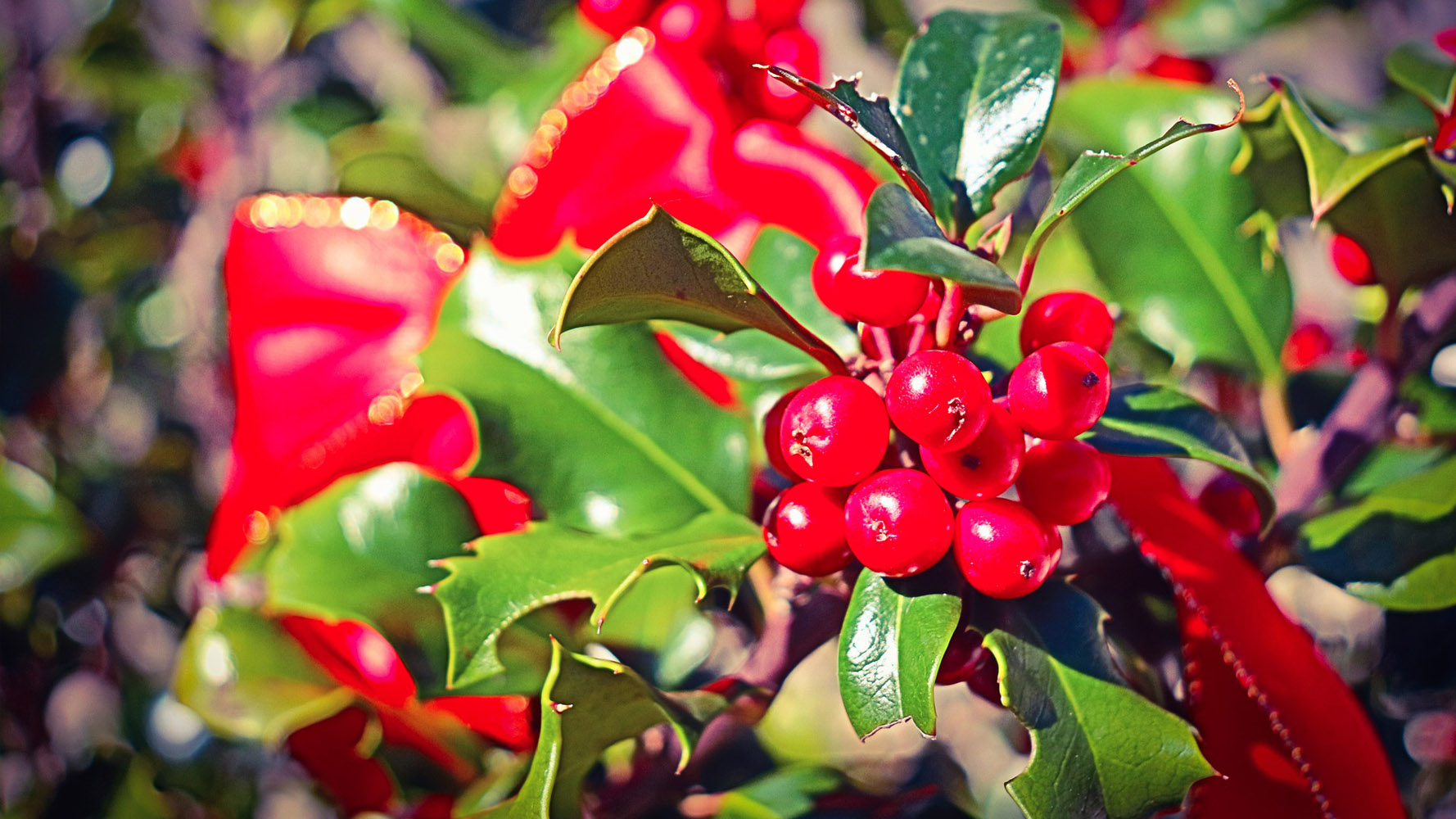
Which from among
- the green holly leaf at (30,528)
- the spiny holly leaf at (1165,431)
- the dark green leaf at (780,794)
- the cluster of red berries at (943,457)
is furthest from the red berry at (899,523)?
A: the green holly leaf at (30,528)

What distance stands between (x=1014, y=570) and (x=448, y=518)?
1.14ft

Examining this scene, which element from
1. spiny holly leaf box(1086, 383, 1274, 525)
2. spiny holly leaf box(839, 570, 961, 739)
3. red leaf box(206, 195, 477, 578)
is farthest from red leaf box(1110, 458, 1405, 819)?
red leaf box(206, 195, 477, 578)

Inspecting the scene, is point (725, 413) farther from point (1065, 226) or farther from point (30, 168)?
point (30, 168)

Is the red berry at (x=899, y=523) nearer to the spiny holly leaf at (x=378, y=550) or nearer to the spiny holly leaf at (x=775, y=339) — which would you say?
the spiny holly leaf at (x=775, y=339)

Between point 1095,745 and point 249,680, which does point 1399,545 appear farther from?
point 249,680

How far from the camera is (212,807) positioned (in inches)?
36.3

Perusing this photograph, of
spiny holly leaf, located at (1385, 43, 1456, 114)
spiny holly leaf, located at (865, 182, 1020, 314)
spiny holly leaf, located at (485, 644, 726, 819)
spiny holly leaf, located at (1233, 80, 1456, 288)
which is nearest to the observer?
spiny holly leaf, located at (865, 182, 1020, 314)

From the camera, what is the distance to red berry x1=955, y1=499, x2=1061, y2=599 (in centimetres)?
35

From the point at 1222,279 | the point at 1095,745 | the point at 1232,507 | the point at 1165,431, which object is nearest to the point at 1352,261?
the point at 1222,279

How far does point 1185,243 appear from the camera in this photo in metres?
0.63

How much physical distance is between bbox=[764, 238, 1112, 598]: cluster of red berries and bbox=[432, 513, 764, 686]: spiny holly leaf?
5 cm

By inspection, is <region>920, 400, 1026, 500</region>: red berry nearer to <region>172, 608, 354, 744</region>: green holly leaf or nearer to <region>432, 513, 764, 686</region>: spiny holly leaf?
<region>432, 513, 764, 686</region>: spiny holly leaf

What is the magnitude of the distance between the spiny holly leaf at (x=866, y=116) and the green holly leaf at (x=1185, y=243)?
0.29m

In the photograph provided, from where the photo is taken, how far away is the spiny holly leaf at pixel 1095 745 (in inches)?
14.6
